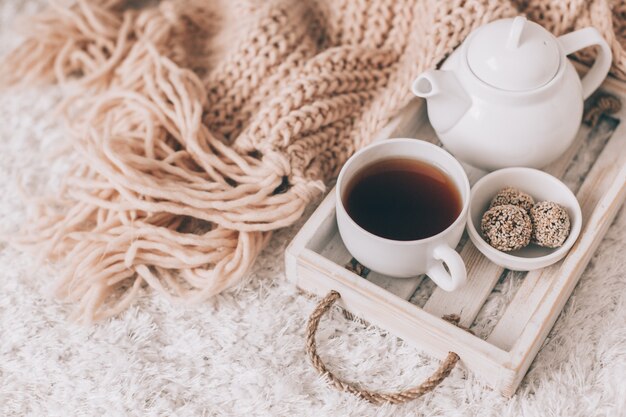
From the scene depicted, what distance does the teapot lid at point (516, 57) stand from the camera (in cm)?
70

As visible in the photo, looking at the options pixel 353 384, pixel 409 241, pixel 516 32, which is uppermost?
pixel 516 32

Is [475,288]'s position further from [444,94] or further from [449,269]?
[444,94]

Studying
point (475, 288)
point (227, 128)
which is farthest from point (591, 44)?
point (227, 128)

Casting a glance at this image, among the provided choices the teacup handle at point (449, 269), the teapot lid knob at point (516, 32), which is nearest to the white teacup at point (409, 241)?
the teacup handle at point (449, 269)

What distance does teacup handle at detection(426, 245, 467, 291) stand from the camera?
2.13 feet

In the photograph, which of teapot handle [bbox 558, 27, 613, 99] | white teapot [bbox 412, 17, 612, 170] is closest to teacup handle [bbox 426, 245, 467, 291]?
white teapot [bbox 412, 17, 612, 170]

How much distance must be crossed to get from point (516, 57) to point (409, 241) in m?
0.21

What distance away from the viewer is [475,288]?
2.38 ft

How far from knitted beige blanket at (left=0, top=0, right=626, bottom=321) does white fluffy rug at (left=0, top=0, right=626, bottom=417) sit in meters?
0.03

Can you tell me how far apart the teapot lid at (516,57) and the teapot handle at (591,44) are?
0.13 ft

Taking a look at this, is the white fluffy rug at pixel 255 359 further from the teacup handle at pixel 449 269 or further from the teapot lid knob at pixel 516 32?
the teapot lid knob at pixel 516 32

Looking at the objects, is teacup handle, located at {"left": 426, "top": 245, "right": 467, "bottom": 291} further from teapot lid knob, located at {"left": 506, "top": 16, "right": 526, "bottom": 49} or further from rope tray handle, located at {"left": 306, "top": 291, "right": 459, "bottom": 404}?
teapot lid knob, located at {"left": 506, "top": 16, "right": 526, "bottom": 49}

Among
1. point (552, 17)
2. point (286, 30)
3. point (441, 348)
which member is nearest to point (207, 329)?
point (441, 348)

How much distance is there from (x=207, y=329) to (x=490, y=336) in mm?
291
